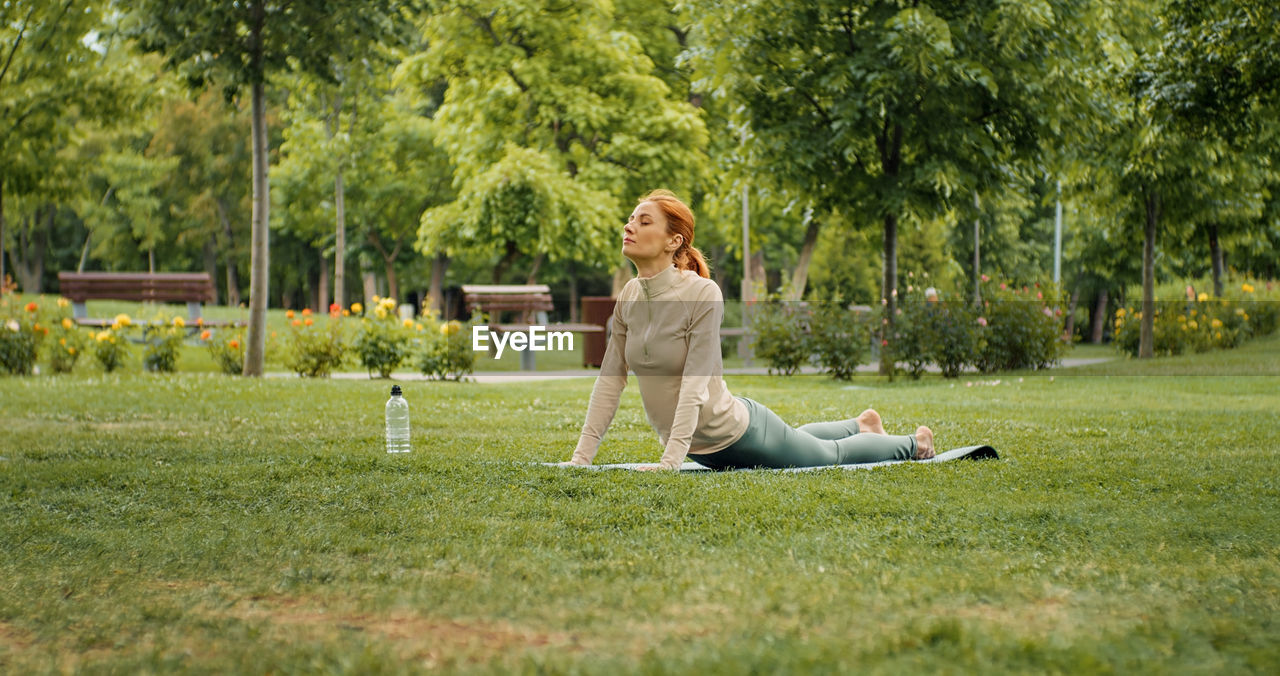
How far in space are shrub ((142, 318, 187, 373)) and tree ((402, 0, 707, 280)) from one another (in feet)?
32.7

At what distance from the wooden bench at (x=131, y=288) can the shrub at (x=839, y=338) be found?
1203 cm

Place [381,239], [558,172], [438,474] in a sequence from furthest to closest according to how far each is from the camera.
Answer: [381,239] → [558,172] → [438,474]

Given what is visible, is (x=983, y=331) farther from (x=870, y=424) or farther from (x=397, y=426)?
(x=397, y=426)

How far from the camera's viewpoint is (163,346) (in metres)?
19.1

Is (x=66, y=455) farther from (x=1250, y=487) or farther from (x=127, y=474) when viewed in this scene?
(x=1250, y=487)

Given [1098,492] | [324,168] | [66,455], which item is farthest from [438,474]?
[324,168]

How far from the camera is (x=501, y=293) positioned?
22.3m

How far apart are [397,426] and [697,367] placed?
143 inches

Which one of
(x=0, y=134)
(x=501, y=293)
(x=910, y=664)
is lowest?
(x=910, y=664)

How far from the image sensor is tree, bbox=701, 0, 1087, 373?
55.1 feet

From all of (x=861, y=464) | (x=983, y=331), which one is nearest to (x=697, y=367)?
(x=861, y=464)

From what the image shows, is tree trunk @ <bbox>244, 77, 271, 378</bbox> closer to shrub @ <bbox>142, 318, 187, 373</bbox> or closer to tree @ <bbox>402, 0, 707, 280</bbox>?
shrub @ <bbox>142, 318, 187, 373</bbox>

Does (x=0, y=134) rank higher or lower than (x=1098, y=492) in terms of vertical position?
higher

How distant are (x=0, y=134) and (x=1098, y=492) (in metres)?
15.9
